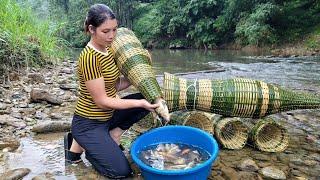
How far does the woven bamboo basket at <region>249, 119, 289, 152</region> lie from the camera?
3.29m

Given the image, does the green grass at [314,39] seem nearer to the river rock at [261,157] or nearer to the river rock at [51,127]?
the river rock at [261,157]

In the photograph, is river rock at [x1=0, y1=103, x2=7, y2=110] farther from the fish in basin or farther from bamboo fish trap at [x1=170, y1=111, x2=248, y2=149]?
the fish in basin

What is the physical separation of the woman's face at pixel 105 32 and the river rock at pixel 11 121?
1843 millimetres

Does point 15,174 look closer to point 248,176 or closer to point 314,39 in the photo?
point 248,176

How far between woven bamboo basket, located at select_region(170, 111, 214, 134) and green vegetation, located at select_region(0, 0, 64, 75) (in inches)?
125

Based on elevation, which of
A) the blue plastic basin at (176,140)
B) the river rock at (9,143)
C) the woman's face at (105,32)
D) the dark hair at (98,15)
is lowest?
the river rock at (9,143)

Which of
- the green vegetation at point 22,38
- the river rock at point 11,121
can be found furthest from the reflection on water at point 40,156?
the green vegetation at point 22,38

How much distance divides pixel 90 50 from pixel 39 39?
16.8ft

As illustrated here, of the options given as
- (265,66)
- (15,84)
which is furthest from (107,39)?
(265,66)

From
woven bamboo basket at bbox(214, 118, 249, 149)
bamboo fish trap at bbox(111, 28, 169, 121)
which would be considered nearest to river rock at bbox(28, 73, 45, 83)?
bamboo fish trap at bbox(111, 28, 169, 121)

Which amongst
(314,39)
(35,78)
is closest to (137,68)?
(35,78)

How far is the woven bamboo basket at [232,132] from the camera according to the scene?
3.32 meters

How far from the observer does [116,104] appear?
2693 mm

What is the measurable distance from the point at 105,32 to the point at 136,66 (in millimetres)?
660
